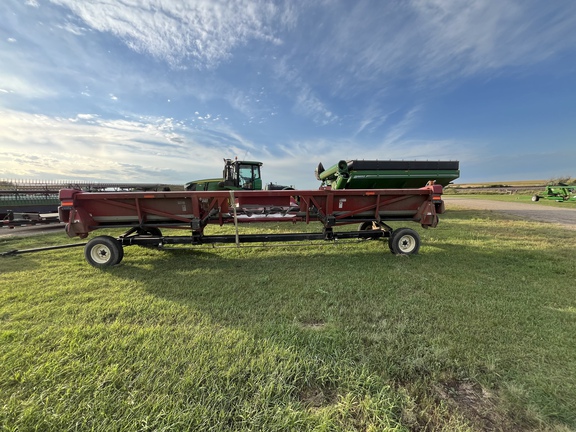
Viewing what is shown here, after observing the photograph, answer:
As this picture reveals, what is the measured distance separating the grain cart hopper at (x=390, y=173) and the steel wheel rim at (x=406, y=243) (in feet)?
12.8

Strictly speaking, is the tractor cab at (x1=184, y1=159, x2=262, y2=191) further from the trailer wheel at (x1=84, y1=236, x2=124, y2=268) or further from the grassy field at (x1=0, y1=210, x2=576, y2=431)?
the grassy field at (x1=0, y1=210, x2=576, y2=431)

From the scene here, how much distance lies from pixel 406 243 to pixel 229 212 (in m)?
4.06

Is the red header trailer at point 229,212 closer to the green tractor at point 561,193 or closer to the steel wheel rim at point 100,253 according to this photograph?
the steel wheel rim at point 100,253

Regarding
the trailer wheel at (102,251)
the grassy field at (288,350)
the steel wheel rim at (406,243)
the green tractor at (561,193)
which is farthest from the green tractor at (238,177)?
the green tractor at (561,193)

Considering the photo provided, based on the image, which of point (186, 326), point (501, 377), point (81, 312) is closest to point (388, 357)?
point (501, 377)

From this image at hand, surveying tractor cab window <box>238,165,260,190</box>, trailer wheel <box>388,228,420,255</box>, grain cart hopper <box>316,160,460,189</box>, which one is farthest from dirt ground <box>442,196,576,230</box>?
tractor cab window <box>238,165,260,190</box>

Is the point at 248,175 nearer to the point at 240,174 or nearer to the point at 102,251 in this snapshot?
the point at 240,174

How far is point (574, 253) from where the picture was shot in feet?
17.7

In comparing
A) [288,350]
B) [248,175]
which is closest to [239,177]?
[248,175]

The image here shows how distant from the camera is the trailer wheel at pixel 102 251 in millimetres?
4633

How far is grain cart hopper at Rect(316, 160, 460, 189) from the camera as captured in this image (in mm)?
8898

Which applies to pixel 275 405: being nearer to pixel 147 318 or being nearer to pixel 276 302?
pixel 276 302

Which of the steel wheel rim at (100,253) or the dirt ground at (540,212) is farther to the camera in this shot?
the dirt ground at (540,212)

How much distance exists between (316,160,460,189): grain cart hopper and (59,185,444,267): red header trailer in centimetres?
348
